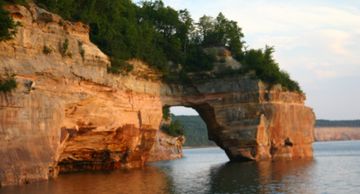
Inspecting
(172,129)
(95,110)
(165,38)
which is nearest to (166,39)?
(165,38)

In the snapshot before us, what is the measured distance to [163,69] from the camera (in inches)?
1946

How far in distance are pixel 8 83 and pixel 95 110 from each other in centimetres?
872

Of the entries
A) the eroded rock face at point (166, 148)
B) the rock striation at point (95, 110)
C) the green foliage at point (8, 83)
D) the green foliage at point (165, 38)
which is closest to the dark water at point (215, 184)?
the rock striation at point (95, 110)

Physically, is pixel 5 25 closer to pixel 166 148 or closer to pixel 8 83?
pixel 8 83

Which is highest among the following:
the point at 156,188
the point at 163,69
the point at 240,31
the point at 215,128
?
the point at 240,31

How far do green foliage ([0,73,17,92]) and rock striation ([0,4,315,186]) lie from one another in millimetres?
334

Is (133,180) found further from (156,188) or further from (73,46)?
(73,46)

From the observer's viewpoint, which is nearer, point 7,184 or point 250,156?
point 7,184

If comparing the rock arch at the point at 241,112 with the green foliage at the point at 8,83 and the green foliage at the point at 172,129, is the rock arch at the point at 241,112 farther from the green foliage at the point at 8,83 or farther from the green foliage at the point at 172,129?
the green foliage at the point at 172,129

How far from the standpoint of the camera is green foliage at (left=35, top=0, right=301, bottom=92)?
42.3 metres

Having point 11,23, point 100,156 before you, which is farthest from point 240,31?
point 11,23

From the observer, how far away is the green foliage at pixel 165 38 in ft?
139

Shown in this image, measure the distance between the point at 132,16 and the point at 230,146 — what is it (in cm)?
1624

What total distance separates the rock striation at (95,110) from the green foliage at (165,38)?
142 centimetres
